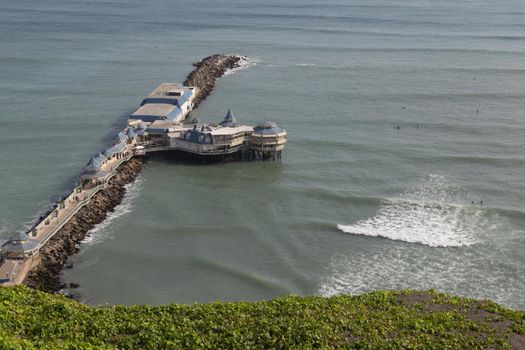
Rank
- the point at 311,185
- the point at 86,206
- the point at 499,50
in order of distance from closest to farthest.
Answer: the point at 86,206
the point at 311,185
the point at 499,50

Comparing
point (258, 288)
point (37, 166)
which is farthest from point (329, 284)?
point (37, 166)

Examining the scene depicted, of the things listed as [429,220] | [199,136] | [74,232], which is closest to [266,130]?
[199,136]

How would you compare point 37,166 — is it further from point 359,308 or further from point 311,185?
point 359,308

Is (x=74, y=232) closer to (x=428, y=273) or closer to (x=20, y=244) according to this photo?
(x=20, y=244)

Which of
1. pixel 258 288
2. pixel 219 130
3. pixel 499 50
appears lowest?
pixel 258 288

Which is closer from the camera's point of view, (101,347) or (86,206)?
(101,347)

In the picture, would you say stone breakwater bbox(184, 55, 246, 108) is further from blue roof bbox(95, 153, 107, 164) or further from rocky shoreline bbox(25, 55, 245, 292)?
rocky shoreline bbox(25, 55, 245, 292)

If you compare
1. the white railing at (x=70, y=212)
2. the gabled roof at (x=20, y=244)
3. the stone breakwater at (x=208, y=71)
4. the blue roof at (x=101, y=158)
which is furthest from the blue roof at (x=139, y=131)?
the gabled roof at (x=20, y=244)

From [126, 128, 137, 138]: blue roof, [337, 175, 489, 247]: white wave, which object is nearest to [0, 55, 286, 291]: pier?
[126, 128, 137, 138]: blue roof
